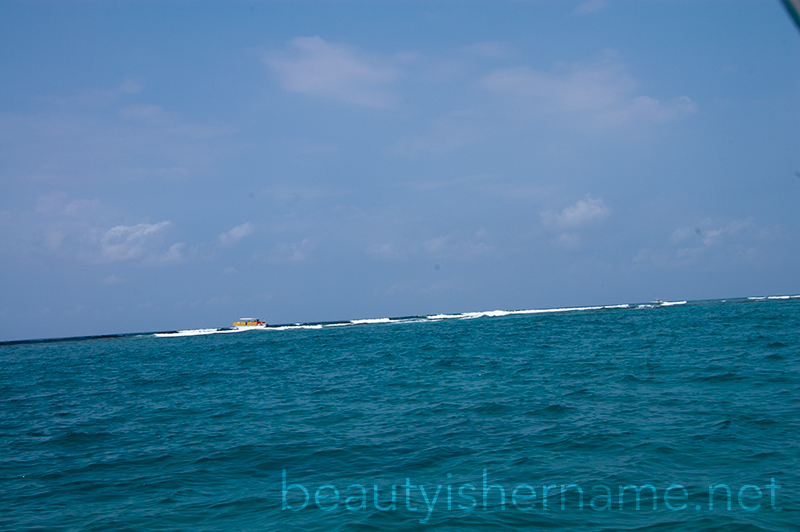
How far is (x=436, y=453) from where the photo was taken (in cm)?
1348

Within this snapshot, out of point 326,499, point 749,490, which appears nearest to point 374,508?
point 326,499

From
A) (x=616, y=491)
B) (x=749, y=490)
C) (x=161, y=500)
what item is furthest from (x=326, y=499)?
(x=749, y=490)

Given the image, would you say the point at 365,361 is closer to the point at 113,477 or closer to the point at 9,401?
the point at 9,401

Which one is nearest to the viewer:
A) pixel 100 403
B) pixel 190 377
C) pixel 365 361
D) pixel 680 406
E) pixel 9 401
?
pixel 680 406

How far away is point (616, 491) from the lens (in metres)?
10.3

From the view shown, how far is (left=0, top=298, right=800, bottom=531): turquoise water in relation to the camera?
985 cm

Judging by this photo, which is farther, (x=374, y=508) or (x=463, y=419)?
(x=463, y=419)

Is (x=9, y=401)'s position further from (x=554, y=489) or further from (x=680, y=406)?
(x=680, y=406)

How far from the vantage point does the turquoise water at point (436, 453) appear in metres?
9.85

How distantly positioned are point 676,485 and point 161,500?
10.6m

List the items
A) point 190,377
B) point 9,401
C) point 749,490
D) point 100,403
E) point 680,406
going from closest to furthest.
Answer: point 749,490
point 680,406
point 100,403
point 9,401
point 190,377

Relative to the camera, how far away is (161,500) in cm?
1153

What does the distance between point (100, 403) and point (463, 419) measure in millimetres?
18866

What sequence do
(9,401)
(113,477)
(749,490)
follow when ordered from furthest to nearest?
(9,401) < (113,477) < (749,490)
